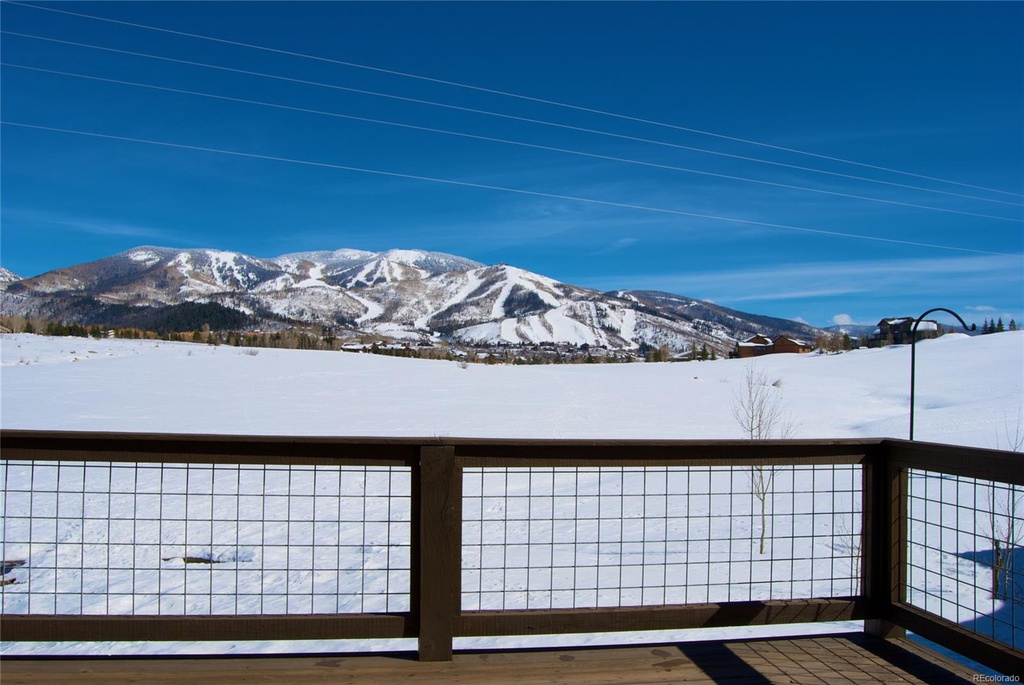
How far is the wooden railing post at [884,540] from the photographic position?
3.69 m

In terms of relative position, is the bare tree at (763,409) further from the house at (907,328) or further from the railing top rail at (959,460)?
the railing top rail at (959,460)

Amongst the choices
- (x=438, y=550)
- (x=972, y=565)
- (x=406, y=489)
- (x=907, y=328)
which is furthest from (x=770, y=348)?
(x=438, y=550)

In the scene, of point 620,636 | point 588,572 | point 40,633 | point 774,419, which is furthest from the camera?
point 774,419

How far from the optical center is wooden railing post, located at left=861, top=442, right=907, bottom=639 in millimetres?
3686

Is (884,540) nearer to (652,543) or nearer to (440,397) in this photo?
(652,543)

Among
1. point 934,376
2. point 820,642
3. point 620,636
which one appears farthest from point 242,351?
point 820,642

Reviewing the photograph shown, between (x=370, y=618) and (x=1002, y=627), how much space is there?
21.1 ft

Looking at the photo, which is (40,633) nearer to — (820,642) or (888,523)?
(820,642)

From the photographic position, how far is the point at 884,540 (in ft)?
12.2

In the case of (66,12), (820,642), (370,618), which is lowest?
(820,642)

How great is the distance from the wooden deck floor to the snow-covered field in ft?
1.15

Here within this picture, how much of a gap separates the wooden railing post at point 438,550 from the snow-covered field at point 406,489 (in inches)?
12.0

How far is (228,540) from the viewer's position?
10.0 meters

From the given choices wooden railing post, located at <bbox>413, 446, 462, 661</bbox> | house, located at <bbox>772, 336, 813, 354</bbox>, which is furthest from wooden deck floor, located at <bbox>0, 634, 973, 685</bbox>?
house, located at <bbox>772, 336, 813, 354</bbox>
